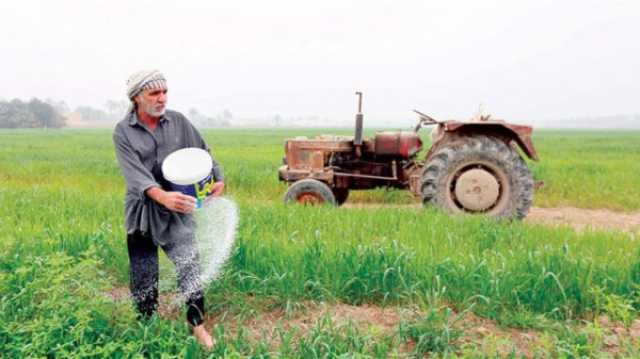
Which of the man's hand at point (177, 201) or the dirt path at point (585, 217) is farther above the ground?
the man's hand at point (177, 201)

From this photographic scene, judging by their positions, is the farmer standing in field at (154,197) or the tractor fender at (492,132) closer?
the farmer standing in field at (154,197)

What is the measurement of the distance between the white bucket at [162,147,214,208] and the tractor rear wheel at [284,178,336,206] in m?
3.99

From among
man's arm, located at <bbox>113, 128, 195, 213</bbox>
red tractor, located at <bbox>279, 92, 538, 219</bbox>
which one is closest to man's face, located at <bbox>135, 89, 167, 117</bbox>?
man's arm, located at <bbox>113, 128, 195, 213</bbox>

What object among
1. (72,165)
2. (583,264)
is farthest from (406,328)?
(72,165)

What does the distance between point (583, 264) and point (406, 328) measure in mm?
1551

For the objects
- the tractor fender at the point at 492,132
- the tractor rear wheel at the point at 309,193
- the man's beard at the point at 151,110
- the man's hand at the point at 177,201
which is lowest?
the tractor rear wheel at the point at 309,193

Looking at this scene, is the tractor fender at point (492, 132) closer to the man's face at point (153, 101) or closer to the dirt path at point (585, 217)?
the dirt path at point (585, 217)

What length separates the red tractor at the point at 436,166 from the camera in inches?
254

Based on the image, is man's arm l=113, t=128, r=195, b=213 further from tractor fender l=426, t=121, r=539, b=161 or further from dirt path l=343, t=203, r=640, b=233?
dirt path l=343, t=203, r=640, b=233

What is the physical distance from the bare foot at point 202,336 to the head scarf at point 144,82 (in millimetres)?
1440

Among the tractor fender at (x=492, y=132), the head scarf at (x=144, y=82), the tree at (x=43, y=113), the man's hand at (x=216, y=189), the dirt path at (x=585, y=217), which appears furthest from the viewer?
the tree at (x=43, y=113)

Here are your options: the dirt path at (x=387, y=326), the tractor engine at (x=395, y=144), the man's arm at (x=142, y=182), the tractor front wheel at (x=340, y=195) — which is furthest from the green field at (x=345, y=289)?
the tractor front wheel at (x=340, y=195)

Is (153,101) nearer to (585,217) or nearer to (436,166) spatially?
(436,166)

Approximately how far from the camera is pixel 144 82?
2.87 m
